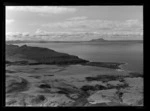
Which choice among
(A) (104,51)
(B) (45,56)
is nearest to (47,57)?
(B) (45,56)

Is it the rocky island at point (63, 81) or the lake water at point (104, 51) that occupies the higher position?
the lake water at point (104, 51)

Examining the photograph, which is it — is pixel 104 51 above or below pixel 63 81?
above

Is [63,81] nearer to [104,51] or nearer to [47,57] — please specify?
[47,57]

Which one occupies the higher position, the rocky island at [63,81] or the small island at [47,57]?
the small island at [47,57]

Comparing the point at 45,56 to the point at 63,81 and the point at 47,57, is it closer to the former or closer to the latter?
the point at 47,57

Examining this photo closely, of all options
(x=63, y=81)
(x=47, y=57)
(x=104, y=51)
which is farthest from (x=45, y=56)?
(x=104, y=51)

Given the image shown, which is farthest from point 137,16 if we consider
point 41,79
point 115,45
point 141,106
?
point 41,79
